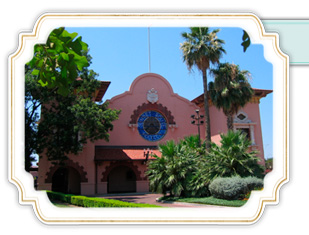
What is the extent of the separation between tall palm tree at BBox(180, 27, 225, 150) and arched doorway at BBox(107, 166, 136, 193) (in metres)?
9.68

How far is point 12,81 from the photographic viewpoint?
19.4 feet

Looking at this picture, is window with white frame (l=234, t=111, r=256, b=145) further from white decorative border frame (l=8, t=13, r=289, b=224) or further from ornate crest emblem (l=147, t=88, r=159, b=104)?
white decorative border frame (l=8, t=13, r=289, b=224)

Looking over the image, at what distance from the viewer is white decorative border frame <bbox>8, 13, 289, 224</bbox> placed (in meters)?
5.75

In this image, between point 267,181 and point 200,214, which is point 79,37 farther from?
point 267,181

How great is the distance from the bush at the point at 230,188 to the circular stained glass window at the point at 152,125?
1358 cm

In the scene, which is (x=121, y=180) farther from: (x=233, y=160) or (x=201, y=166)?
(x=233, y=160)

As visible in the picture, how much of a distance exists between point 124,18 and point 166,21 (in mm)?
776

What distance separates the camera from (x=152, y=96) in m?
28.1

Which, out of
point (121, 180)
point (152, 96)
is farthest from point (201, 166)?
point (152, 96)

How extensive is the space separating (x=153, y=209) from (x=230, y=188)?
8.50m

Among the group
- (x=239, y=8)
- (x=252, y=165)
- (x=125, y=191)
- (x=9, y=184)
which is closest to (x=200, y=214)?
(x=9, y=184)

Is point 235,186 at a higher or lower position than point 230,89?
lower

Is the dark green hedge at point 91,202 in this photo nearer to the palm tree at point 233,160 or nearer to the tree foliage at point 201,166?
the tree foliage at point 201,166

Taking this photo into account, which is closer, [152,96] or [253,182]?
[253,182]
